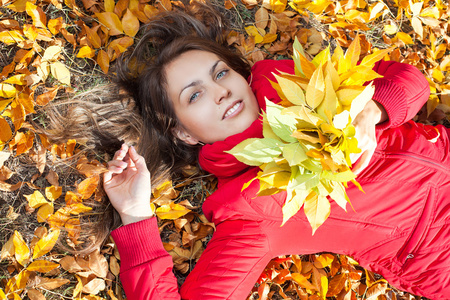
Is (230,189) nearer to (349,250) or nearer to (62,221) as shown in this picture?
(349,250)

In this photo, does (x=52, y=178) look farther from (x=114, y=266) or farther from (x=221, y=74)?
(x=221, y=74)

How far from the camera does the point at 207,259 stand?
1938 millimetres

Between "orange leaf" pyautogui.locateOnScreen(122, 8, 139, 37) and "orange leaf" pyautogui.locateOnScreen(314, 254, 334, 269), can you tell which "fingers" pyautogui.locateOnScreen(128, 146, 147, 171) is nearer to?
"orange leaf" pyautogui.locateOnScreen(122, 8, 139, 37)

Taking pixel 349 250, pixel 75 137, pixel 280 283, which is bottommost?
pixel 280 283

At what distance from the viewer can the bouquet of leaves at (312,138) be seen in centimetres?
124

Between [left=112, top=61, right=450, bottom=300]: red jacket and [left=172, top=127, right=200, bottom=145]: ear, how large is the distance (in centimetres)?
14

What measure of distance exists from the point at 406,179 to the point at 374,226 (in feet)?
1.02

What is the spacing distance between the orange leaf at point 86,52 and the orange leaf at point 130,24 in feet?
0.84

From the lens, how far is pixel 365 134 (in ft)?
6.00

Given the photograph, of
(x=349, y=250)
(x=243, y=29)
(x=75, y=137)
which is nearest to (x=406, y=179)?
(x=349, y=250)

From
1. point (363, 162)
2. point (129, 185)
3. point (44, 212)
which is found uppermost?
point (363, 162)

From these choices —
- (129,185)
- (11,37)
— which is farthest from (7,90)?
(129,185)

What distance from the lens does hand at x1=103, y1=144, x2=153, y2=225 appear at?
213 cm

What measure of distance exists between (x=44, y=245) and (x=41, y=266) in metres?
0.12
